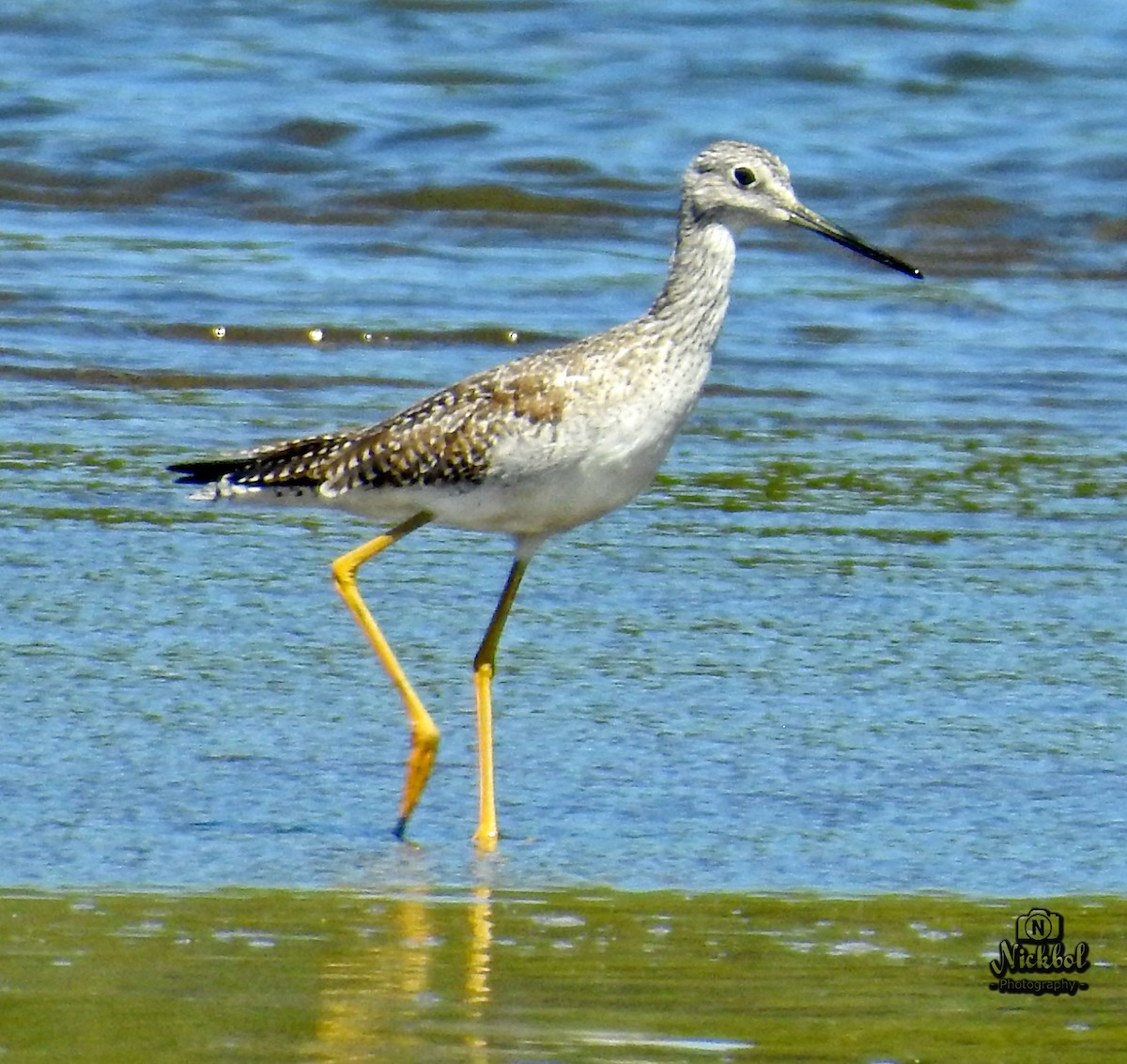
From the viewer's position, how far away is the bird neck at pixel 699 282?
5520 millimetres

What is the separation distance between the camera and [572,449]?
527 cm

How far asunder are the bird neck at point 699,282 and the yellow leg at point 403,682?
75cm

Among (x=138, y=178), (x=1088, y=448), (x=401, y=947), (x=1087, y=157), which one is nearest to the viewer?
(x=401, y=947)

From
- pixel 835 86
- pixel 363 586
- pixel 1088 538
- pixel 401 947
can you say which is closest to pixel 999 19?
pixel 835 86

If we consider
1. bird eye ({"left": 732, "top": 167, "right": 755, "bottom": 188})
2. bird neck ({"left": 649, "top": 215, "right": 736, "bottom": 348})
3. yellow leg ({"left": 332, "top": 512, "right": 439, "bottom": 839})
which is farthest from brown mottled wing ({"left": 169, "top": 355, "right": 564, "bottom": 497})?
bird eye ({"left": 732, "top": 167, "right": 755, "bottom": 188})

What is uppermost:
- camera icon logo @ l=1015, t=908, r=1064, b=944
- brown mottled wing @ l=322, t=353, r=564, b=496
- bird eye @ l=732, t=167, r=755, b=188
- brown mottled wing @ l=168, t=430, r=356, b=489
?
bird eye @ l=732, t=167, r=755, b=188

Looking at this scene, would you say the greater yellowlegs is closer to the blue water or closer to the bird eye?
the bird eye

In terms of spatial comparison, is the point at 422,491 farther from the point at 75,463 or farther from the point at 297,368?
the point at 297,368

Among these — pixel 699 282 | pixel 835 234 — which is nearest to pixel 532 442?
pixel 699 282

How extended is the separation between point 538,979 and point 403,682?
149 cm

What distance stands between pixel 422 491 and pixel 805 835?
1.24m

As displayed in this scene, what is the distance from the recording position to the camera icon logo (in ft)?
14.1

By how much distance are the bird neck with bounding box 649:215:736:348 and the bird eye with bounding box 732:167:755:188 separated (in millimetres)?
115

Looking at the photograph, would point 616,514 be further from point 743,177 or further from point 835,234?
point 743,177
